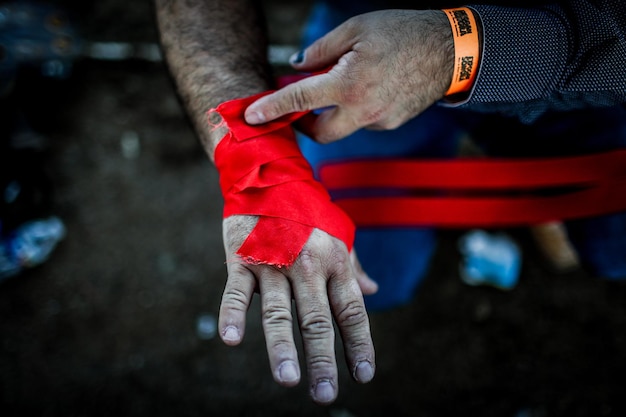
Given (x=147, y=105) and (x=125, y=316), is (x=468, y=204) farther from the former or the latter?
(x=147, y=105)

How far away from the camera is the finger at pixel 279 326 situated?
2.72 ft

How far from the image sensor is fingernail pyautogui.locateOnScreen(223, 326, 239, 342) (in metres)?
0.85

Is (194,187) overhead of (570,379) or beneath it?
overhead

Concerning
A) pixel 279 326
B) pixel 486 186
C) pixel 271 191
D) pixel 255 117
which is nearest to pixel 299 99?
pixel 255 117

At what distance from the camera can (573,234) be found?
1.68 meters

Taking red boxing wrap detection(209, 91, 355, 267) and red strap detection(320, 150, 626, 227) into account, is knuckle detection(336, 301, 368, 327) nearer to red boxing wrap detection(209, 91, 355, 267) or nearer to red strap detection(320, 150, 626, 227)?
red boxing wrap detection(209, 91, 355, 267)

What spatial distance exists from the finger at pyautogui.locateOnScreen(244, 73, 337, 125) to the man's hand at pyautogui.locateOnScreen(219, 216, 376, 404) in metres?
0.27

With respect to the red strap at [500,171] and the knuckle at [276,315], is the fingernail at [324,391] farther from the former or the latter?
the red strap at [500,171]

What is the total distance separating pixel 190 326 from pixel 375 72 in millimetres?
1622

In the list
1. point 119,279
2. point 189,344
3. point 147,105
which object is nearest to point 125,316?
point 119,279

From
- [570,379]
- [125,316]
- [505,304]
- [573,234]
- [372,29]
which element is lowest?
[570,379]

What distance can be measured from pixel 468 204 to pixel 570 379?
1.21m

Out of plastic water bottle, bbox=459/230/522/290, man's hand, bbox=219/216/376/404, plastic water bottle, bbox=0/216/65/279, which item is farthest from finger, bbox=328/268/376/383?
plastic water bottle, bbox=0/216/65/279

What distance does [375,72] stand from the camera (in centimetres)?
102
